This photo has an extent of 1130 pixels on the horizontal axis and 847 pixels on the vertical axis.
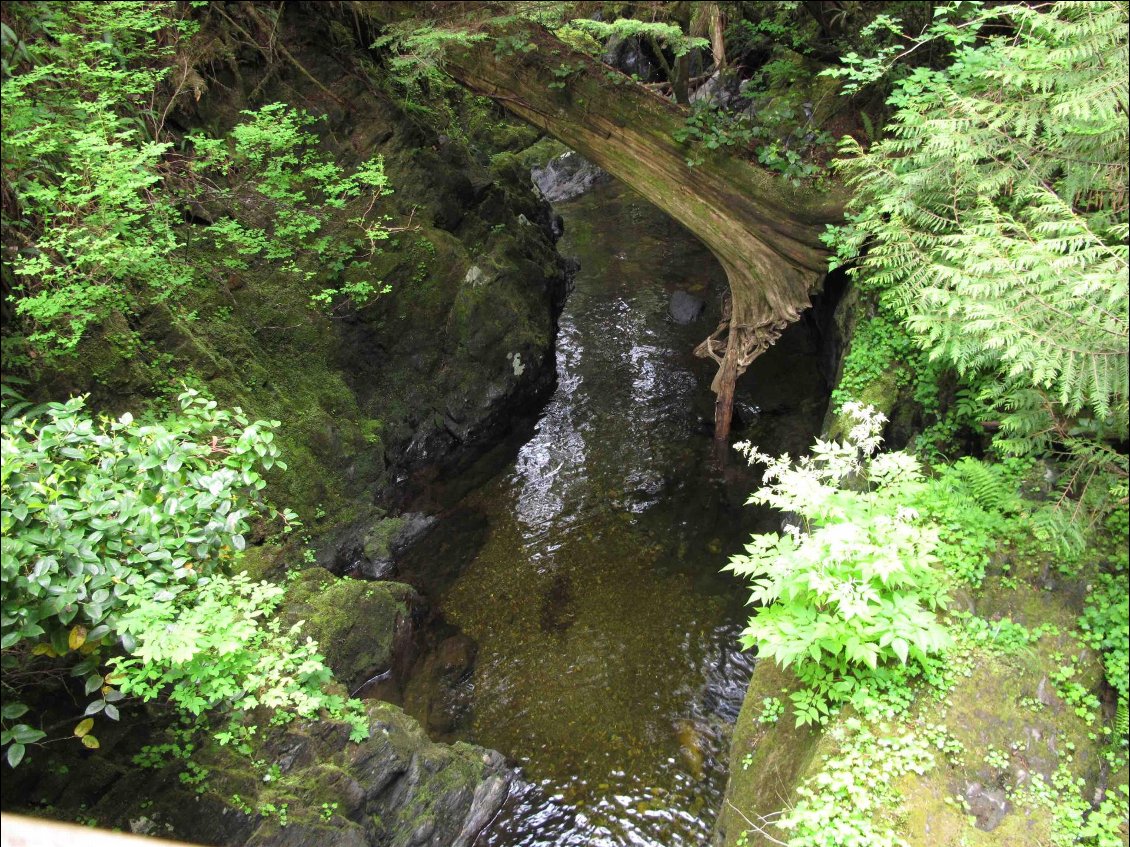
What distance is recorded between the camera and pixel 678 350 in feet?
40.7

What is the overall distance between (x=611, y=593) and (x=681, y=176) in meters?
5.45

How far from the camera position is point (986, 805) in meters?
3.67

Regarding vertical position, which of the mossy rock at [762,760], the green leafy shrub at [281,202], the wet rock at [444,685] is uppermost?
the green leafy shrub at [281,202]

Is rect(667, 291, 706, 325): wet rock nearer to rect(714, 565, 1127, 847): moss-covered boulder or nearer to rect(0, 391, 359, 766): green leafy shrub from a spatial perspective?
rect(714, 565, 1127, 847): moss-covered boulder

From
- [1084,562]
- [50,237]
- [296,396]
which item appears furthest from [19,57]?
[1084,562]

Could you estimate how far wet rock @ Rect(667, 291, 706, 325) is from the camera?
43.7 feet

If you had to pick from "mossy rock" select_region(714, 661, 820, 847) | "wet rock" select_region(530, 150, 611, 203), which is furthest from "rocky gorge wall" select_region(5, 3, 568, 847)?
"wet rock" select_region(530, 150, 611, 203)

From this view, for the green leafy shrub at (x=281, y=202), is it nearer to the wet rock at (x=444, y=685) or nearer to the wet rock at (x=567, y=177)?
the wet rock at (x=444, y=685)

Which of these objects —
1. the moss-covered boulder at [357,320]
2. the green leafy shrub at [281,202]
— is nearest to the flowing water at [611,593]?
the moss-covered boulder at [357,320]

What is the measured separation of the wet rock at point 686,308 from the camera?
13.3 meters

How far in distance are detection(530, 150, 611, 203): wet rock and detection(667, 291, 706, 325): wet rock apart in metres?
9.44

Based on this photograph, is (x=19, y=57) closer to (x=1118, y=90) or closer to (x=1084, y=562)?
(x=1118, y=90)

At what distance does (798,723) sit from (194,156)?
901 centimetres

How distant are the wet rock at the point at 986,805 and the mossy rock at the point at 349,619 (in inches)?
206
